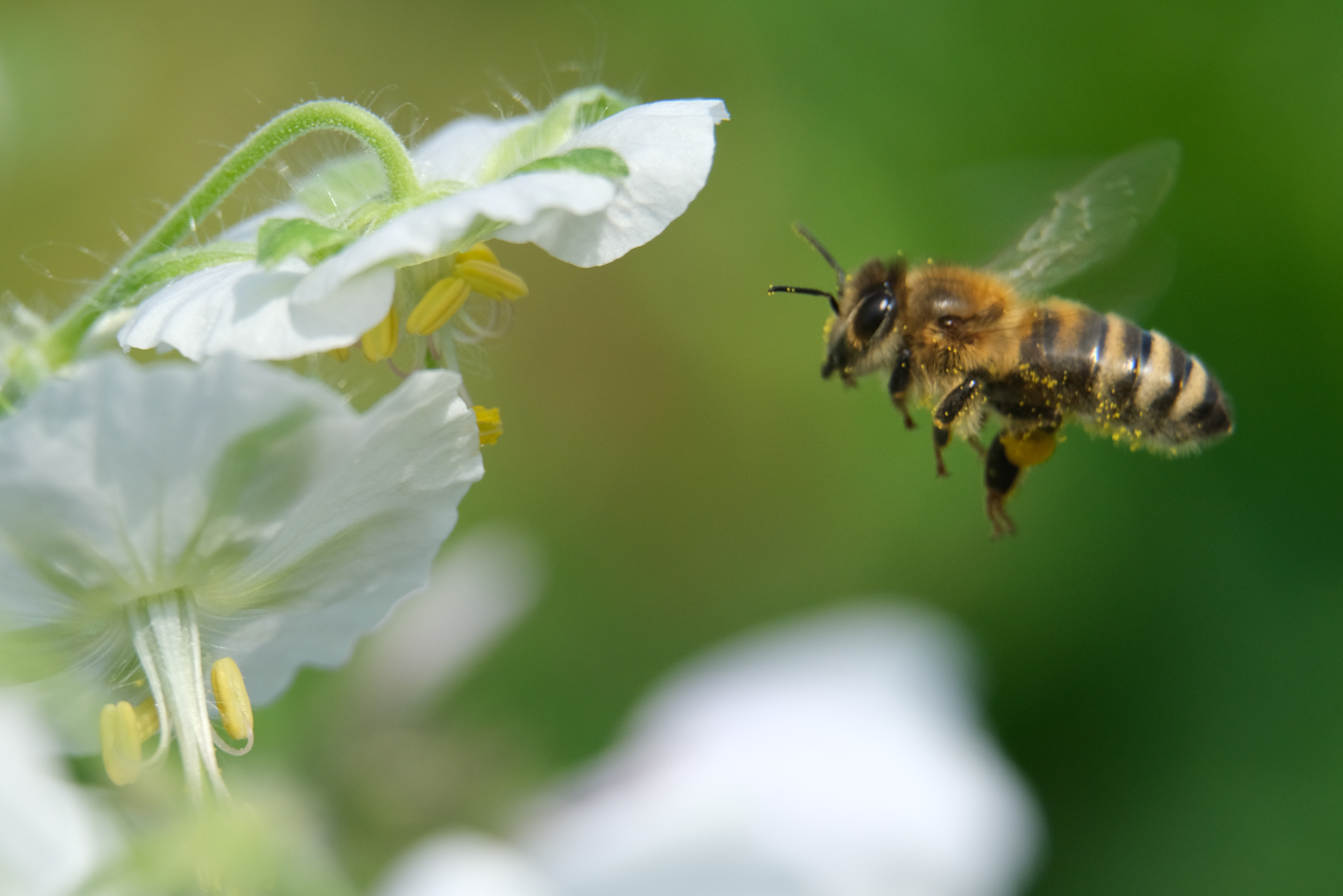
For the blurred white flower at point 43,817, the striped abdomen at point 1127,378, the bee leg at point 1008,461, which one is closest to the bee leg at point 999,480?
the bee leg at point 1008,461

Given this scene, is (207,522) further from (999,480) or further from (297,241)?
(999,480)

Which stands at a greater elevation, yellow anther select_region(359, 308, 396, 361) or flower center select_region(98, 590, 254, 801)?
yellow anther select_region(359, 308, 396, 361)

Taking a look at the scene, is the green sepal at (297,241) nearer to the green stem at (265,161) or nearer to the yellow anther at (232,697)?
the green stem at (265,161)

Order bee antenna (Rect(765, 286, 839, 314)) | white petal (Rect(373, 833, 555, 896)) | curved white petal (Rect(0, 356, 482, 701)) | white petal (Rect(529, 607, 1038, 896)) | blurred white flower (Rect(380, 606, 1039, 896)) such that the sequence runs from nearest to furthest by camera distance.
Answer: curved white petal (Rect(0, 356, 482, 701))
bee antenna (Rect(765, 286, 839, 314))
white petal (Rect(373, 833, 555, 896))
blurred white flower (Rect(380, 606, 1039, 896))
white petal (Rect(529, 607, 1038, 896))

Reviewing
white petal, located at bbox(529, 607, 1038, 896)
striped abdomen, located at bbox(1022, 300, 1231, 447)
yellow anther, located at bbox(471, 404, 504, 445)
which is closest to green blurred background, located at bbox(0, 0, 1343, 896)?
white petal, located at bbox(529, 607, 1038, 896)

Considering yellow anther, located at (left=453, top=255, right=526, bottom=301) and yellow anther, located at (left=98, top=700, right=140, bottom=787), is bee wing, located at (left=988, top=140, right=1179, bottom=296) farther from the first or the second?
yellow anther, located at (left=98, top=700, right=140, bottom=787)

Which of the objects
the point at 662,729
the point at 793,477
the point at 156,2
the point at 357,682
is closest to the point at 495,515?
the point at 793,477

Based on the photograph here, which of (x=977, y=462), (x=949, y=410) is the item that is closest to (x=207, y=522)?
(x=949, y=410)
